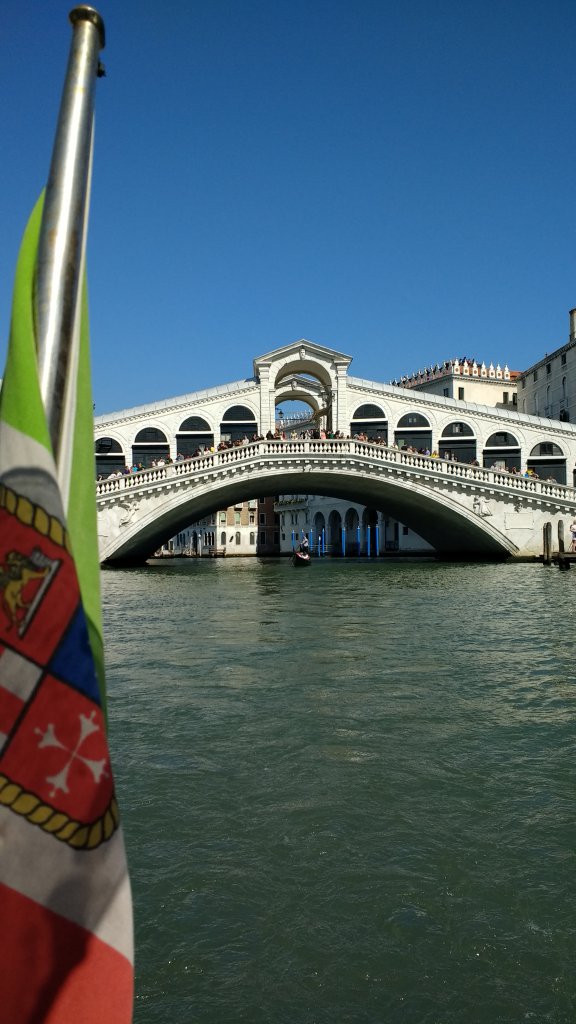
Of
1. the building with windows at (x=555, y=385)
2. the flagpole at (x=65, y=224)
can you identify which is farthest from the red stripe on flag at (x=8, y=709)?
the building with windows at (x=555, y=385)

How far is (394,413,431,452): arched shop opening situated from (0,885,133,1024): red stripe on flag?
2797 cm

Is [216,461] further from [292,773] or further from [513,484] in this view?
[292,773]

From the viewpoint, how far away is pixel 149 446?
27.4 meters

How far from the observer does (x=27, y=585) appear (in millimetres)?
911

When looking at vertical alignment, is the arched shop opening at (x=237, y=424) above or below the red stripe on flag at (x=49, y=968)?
above

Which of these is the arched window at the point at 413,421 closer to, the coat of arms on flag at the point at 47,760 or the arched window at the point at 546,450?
the arched window at the point at 546,450

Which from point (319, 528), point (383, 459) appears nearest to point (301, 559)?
point (383, 459)

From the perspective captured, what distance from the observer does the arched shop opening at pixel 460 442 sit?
93.6 feet

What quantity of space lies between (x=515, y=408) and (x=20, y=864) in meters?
43.0

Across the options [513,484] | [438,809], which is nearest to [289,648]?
[438,809]

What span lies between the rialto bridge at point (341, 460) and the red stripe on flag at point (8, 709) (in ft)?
62.5

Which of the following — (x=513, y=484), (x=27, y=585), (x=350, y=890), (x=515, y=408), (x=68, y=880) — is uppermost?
(x=515, y=408)

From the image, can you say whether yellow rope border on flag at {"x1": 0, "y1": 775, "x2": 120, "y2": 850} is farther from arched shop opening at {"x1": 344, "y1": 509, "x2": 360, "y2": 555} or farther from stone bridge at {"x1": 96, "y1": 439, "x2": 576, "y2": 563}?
arched shop opening at {"x1": 344, "y1": 509, "x2": 360, "y2": 555}

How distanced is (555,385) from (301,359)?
1184 cm
